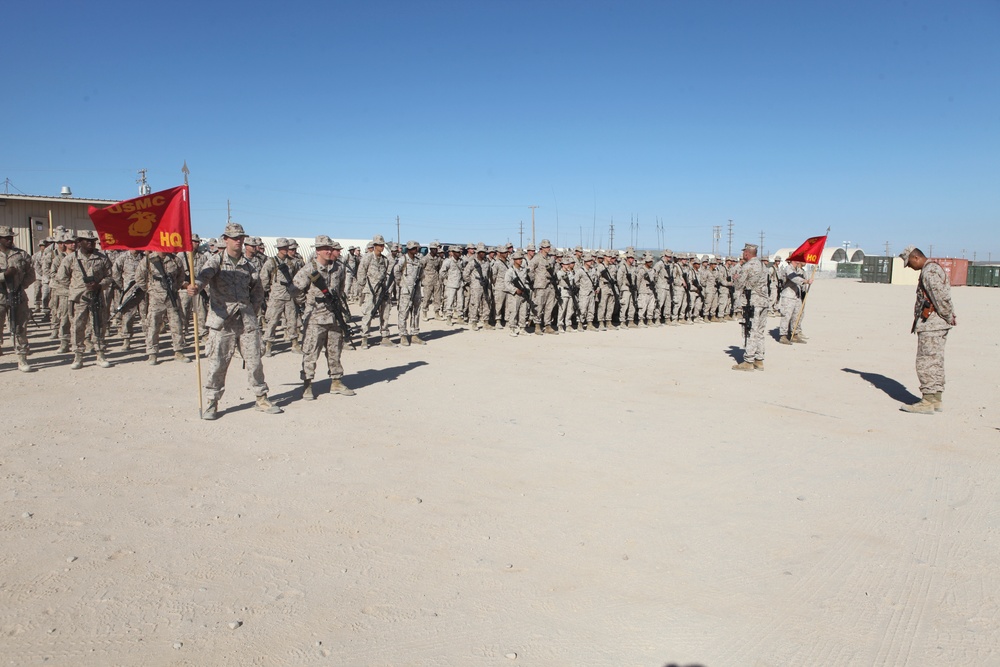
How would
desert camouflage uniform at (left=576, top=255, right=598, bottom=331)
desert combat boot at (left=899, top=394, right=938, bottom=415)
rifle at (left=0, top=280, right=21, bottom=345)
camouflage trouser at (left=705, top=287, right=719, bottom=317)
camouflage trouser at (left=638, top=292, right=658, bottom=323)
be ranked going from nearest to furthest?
1. desert combat boot at (left=899, top=394, right=938, bottom=415)
2. rifle at (left=0, top=280, right=21, bottom=345)
3. desert camouflage uniform at (left=576, top=255, right=598, bottom=331)
4. camouflage trouser at (left=638, top=292, right=658, bottom=323)
5. camouflage trouser at (left=705, top=287, right=719, bottom=317)

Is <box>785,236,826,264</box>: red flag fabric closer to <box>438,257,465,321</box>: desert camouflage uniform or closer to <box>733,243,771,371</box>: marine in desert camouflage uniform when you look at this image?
<box>733,243,771,371</box>: marine in desert camouflage uniform

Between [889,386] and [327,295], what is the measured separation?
27.6 feet

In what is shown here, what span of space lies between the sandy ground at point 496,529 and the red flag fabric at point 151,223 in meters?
1.99

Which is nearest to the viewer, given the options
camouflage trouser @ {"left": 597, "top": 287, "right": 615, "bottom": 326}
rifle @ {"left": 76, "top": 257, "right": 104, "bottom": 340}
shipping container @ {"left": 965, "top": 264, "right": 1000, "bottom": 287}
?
rifle @ {"left": 76, "top": 257, "right": 104, "bottom": 340}

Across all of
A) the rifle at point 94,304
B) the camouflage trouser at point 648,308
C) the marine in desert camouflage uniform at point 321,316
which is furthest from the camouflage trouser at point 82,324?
the camouflage trouser at point 648,308

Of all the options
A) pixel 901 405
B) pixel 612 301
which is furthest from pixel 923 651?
pixel 612 301

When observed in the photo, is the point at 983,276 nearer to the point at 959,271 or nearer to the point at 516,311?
Result: the point at 959,271

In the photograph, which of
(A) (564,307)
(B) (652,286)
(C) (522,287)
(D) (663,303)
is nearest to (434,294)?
(A) (564,307)

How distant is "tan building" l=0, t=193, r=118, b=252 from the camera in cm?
2075

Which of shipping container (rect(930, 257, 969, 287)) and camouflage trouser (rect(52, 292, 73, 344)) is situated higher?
shipping container (rect(930, 257, 969, 287))

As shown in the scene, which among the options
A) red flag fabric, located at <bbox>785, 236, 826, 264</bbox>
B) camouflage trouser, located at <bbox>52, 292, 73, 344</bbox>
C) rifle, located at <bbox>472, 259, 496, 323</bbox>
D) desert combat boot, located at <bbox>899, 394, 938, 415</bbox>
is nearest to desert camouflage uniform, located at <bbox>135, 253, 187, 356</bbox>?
camouflage trouser, located at <bbox>52, 292, 73, 344</bbox>

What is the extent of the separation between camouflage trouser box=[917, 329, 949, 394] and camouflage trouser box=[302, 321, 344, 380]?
7587 millimetres

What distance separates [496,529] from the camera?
454 centimetres

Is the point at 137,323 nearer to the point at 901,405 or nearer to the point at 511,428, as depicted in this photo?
the point at 511,428
